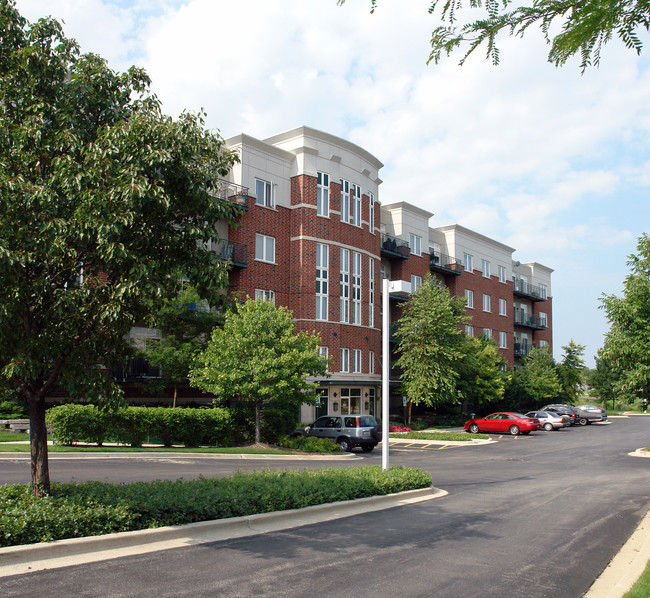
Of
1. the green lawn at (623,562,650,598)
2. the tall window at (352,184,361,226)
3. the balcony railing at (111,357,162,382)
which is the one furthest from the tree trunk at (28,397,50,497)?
the tall window at (352,184,361,226)

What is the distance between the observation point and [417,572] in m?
7.30

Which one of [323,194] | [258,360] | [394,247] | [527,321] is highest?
[323,194]

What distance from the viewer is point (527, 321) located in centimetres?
6444

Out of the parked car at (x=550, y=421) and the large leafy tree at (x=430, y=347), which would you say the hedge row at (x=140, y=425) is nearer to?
the large leafy tree at (x=430, y=347)

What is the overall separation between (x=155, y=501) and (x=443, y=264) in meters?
45.6

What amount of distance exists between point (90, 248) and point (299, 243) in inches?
1074

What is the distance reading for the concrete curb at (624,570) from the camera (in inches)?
265

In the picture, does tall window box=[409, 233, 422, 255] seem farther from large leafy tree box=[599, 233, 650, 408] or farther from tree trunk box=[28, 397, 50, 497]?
tree trunk box=[28, 397, 50, 497]

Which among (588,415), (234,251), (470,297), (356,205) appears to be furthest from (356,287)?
(588,415)

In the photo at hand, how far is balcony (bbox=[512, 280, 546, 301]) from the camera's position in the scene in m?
63.4

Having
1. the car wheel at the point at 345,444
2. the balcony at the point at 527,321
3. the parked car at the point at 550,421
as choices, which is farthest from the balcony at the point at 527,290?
the car wheel at the point at 345,444

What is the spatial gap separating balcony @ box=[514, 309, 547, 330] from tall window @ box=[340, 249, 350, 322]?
31459 millimetres

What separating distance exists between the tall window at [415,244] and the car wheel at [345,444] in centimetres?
2413

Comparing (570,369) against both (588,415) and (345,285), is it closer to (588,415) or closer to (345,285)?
(588,415)
